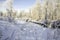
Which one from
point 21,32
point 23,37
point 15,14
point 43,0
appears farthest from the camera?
point 43,0

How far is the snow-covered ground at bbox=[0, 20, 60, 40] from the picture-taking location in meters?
3.37

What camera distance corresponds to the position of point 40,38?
3.62 metres

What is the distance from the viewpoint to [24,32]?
3.94 metres

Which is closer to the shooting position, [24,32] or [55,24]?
[24,32]

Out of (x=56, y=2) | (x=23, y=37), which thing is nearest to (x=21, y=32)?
(x=23, y=37)

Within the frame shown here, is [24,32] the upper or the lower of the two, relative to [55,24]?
lower

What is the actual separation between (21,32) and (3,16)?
2.04ft

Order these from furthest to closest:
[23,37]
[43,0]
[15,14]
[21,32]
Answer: [43,0] → [15,14] → [21,32] → [23,37]

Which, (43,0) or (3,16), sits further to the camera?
(43,0)

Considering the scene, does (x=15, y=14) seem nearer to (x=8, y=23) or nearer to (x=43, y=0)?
(x=8, y=23)

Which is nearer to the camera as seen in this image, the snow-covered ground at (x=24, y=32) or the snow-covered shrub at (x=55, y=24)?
the snow-covered ground at (x=24, y=32)

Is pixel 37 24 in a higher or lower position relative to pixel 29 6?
lower

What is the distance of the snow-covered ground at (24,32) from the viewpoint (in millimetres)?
3373

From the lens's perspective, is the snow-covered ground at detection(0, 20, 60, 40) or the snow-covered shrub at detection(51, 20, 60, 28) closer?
the snow-covered ground at detection(0, 20, 60, 40)
